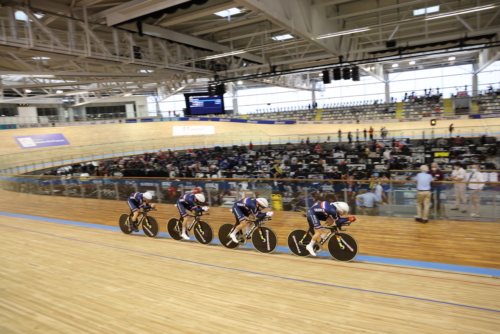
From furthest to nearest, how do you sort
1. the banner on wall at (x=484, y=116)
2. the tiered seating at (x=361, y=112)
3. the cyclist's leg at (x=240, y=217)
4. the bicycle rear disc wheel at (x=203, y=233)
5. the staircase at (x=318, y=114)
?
the staircase at (x=318, y=114)
the tiered seating at (x=361, y=112)
the banner on wall at (x=484, y=116)
the bicycle rear disc wheel at (x=203, y=233)
the cyclist's leg at (x=240, y=217)

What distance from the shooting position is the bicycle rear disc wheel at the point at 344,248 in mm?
4398

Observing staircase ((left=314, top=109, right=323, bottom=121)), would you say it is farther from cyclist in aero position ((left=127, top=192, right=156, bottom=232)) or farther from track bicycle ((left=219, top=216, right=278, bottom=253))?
track bicycle ((left=219, top=216, right=278, bottom=253))

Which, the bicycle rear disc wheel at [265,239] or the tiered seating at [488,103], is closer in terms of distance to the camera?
the bicycle rear disc wheel at [265,239]

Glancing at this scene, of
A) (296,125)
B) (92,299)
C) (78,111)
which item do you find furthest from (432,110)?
(78,111)

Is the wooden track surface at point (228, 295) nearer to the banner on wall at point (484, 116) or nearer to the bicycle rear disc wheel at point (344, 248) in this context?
the bicycle rear disc wheel at point (344, 248)

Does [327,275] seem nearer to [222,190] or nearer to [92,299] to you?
[92,299]

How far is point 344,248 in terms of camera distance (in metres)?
4.46

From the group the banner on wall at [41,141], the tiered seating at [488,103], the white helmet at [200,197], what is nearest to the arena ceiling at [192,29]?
the white helmet at [200,197]

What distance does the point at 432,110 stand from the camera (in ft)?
85.3

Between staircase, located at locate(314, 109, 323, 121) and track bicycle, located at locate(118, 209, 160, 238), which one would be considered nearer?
track bicycle, located at locate(118, 209, 160, 238)

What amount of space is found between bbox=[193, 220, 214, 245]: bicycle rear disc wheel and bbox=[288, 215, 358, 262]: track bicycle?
5.06 feet

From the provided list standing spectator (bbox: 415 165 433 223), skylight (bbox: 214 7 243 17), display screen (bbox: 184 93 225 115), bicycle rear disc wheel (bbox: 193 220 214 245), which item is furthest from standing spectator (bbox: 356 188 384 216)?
display screen (bbox: 184 93 225 115)

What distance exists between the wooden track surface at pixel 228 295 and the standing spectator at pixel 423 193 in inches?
80.1

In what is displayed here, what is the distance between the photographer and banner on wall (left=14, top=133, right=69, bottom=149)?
20297 millimetres
